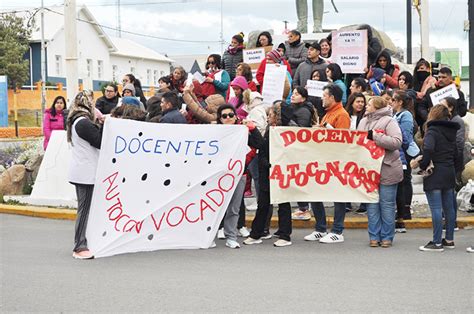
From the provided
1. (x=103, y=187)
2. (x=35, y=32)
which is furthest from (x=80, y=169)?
(x=35, y=32)

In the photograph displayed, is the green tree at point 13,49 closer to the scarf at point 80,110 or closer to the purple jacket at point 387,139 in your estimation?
the scarf at point 80,110

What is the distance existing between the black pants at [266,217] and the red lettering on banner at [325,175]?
248mm

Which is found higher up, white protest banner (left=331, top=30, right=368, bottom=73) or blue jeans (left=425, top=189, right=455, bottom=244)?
white protest banner (left=331, top=30, right=368, bottom=73)

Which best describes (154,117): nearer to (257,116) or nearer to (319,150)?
(257,116)

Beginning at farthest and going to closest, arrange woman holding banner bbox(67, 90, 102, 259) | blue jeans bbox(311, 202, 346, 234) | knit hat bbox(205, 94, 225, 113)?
knit hat bbox(205, 94, 225, 113)
blue jeans bbox(311, 202, 346, 234)
woman holding banner bbox(67, 90, 102, 259)

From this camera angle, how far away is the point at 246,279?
7.41 meters

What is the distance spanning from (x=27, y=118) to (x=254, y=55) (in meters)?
34.2

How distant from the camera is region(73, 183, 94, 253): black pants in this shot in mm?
8570

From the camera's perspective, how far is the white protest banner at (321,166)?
9.34 m

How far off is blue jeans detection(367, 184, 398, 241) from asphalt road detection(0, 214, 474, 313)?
215mm

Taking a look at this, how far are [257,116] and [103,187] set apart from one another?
2.52 m

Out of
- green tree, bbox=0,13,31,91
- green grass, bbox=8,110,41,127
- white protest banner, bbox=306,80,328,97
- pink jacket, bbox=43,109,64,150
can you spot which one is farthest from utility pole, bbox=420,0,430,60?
green tree, bbox=0,13,31,91

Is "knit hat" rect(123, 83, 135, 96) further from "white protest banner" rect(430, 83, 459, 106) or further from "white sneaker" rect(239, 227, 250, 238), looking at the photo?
"white protest banner" rect(430, 83, 459, 106)

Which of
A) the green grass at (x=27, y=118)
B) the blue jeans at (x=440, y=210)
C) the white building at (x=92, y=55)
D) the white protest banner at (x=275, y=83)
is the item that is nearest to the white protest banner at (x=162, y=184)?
the blue jeans at (x=440, y=210)
